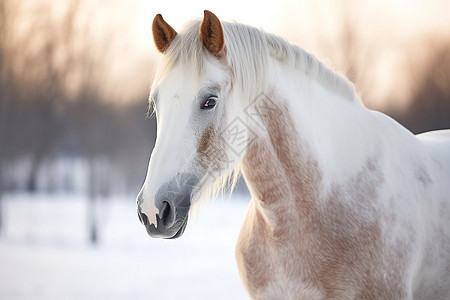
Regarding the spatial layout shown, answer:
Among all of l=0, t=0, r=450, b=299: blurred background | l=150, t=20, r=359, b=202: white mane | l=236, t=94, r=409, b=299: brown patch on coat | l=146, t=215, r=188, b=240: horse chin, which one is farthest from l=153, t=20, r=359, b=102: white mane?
l=0, t=0, r=450, b=299: blurred background

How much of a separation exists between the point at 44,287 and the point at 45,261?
1.24 metres

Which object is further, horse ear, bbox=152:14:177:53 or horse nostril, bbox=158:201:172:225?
horse ear, bbox=152:14:177:53

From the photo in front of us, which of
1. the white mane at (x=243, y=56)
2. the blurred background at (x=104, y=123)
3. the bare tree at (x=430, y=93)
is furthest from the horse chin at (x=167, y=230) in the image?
the bare tree at (x=430, y=93)

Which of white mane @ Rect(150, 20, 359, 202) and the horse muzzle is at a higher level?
white mane @ Rect(150, 20, 359, 202)

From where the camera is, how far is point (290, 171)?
63.2 inches

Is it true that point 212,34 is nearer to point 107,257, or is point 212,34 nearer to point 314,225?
point 314,225

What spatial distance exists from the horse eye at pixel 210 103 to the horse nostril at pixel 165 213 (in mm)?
340

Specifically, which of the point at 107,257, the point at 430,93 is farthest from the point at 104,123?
the point at 430,93

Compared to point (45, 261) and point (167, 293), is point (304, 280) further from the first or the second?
point (45, 261)

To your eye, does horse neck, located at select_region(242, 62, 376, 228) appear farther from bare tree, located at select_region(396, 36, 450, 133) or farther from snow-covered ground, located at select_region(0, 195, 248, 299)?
bare tree, located at select_region(396, 36, 450, 133)

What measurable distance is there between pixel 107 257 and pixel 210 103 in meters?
4.94

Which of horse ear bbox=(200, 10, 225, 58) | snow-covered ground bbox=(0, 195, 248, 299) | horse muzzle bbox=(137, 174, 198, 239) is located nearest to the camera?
horse muzzle bbox=(137, 174, 198, 239)

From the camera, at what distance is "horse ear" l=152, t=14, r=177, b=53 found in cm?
158

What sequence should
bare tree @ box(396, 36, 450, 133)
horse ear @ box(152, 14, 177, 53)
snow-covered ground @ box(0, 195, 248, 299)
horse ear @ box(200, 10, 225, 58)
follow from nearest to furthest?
horse ear @ box(200, 10, 225, 58) < horse ear @ box(152, 14, 177, 53) < snow-covered ground @ box(0, 195, 248, 299) < bare tree @ box(396, 36, 450, 133)
